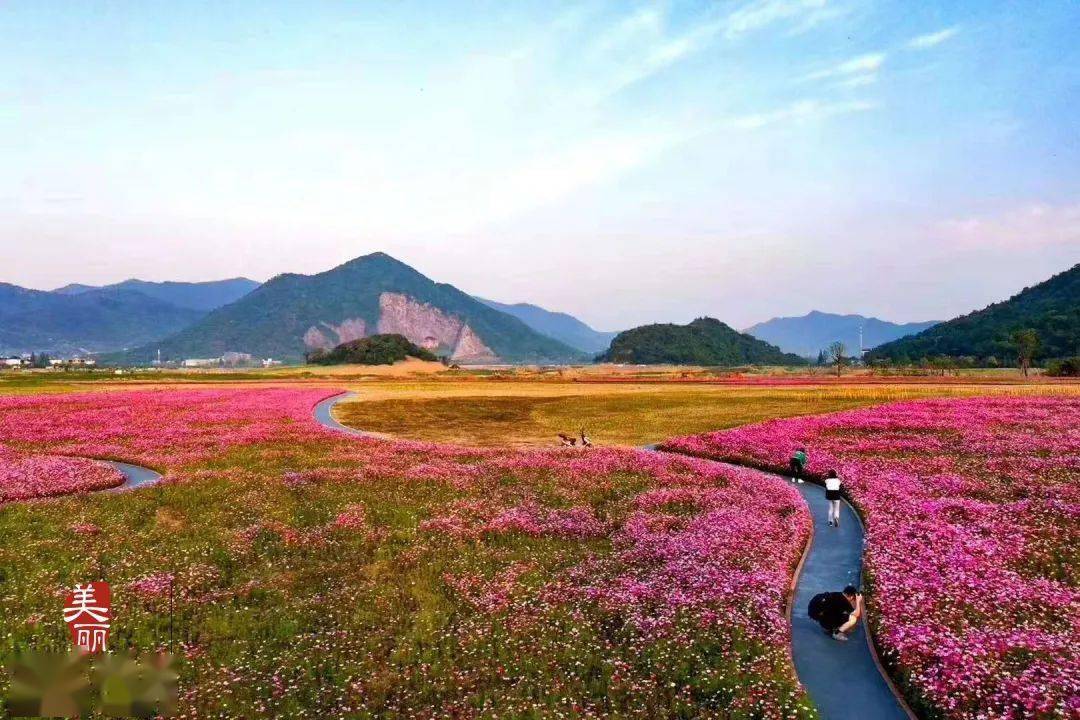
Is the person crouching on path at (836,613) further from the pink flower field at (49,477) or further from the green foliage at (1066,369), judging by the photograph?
the green foliage at (1066,369)

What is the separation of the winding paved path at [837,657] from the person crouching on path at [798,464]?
985 cm

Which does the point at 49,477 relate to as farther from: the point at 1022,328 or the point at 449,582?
the point at 1022,328

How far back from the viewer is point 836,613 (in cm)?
1427

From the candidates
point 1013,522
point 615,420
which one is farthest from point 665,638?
point 615,420

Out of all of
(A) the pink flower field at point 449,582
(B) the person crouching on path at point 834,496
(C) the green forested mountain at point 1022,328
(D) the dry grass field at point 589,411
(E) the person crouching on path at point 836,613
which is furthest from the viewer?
(C) the green forested mountain at point 1022,328

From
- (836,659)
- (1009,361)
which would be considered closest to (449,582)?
(836,659)

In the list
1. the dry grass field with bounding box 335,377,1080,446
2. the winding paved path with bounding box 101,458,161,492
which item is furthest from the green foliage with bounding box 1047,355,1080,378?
the winding paved path with bounding box 101,458,161,492

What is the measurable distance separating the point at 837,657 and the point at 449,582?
972 cm

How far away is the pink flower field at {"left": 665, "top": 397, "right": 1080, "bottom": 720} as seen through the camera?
1151 cm

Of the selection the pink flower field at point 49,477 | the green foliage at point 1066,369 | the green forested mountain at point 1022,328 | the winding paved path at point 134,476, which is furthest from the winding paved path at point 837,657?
the green forested mountain at point 1022,328

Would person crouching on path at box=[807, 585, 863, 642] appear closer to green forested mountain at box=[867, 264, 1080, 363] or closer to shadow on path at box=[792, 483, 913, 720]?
shadow on path at box=[792, 483, 913, 720]

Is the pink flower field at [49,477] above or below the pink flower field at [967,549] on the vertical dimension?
below

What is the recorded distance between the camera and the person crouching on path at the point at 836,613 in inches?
560

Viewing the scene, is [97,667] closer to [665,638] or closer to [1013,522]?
[665,638]
